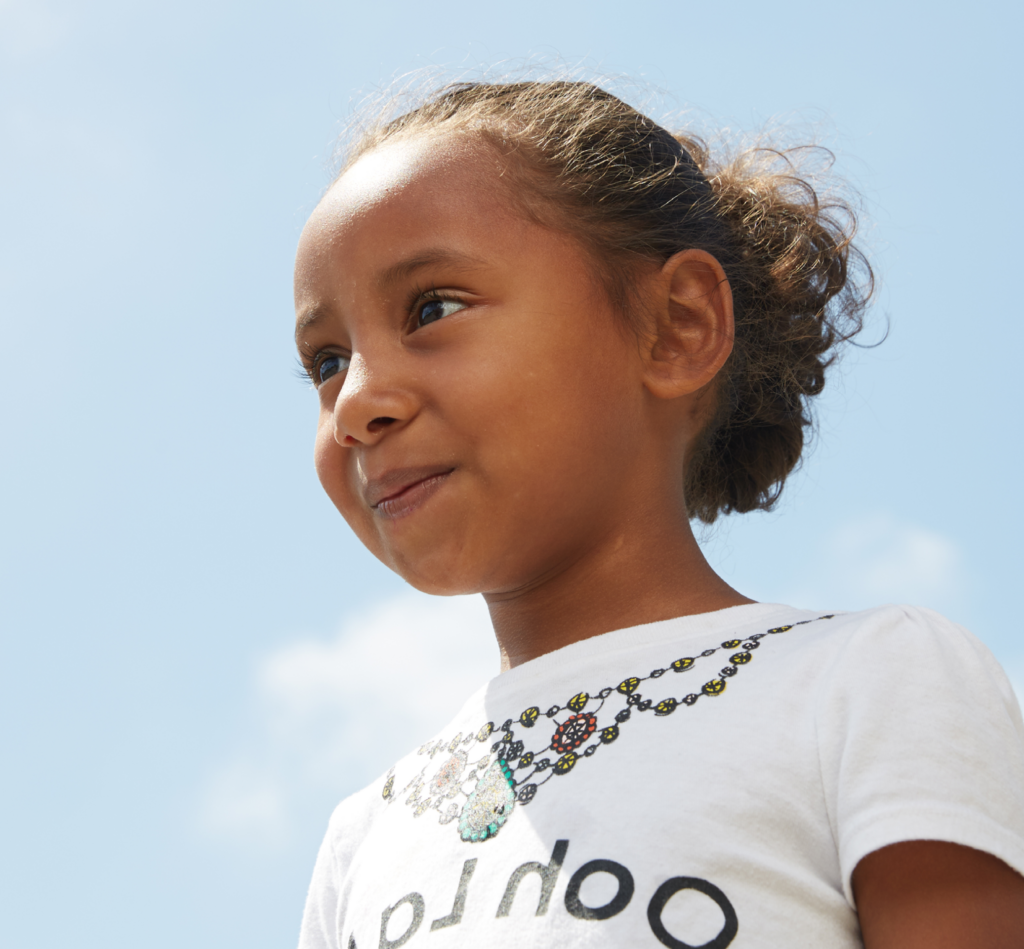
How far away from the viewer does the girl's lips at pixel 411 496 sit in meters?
1.84

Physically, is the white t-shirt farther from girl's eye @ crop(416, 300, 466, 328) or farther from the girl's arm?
girl's eye @ crop(416, 300, 466, 328)

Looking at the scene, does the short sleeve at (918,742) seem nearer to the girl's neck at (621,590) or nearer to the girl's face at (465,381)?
the girl's neck at (621,590)

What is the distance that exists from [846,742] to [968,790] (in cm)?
15

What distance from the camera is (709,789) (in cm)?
151

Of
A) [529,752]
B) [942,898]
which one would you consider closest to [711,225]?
[529,752]

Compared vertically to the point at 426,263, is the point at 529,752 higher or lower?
lower

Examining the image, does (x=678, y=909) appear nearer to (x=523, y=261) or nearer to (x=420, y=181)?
(x=523, y=261)

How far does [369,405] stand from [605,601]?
54 centimetres

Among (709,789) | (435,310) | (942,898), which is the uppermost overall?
(435,310)

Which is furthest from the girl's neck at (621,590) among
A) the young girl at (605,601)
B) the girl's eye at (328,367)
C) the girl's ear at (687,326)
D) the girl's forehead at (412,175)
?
the girl's forehead at (412,175)

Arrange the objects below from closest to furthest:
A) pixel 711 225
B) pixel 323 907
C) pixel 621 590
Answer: pixel 621 590 → pixel 323 907 → pixel 711 225

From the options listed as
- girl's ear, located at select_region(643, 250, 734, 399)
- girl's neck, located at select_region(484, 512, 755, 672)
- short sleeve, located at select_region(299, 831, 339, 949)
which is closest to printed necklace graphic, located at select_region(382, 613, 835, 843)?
girl's neck, located at select_region(484, 512, 755, 672)

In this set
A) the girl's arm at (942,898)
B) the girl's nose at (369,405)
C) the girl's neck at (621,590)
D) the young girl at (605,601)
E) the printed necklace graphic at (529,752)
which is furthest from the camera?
the girl's neck at (621,590)

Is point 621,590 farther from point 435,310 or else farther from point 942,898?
point 942,898
